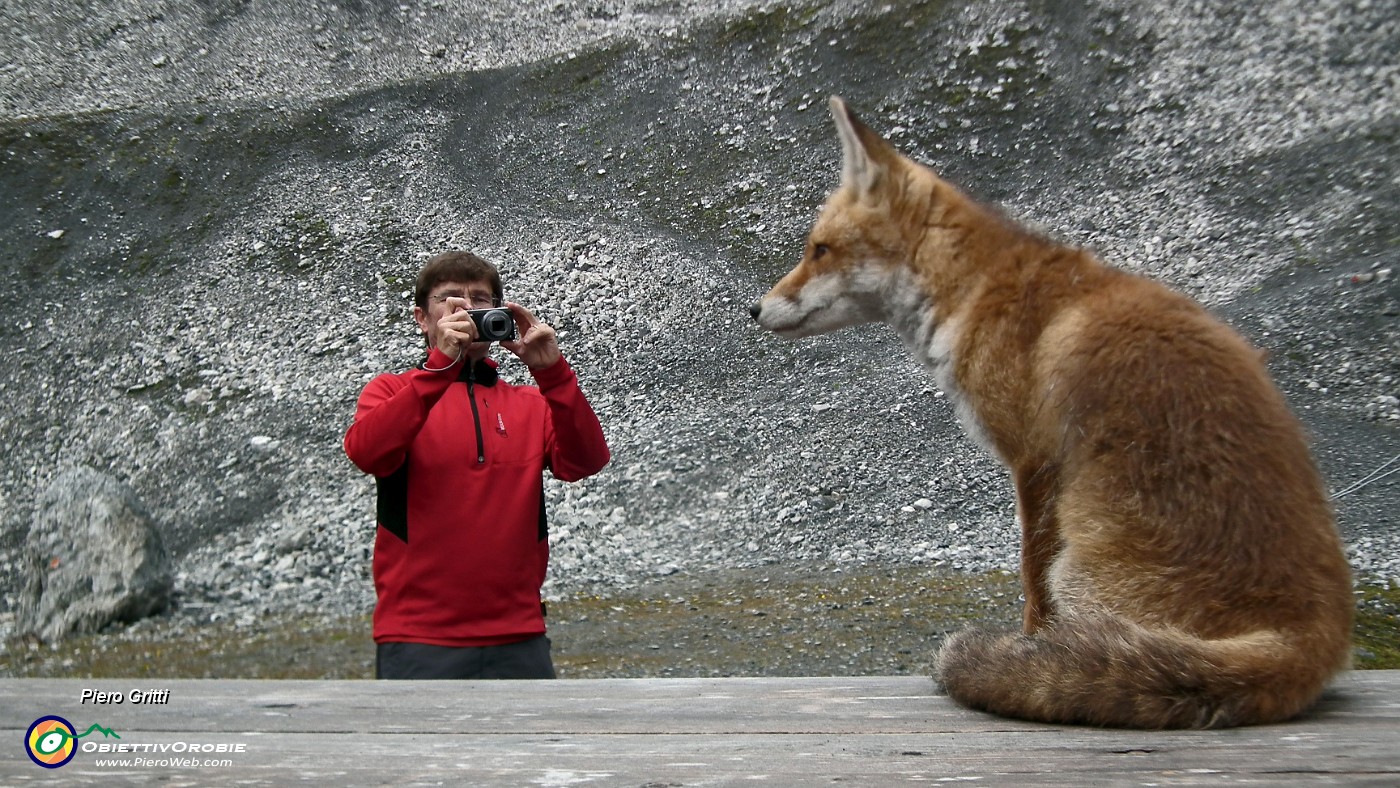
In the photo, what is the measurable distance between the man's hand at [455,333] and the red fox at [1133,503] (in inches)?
77.6

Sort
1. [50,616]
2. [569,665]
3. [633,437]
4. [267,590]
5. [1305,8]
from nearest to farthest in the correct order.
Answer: [569,665] → [50,616] → [267,590] → [633,437] → [1305,8]

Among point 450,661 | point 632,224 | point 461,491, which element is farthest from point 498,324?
point 632,224

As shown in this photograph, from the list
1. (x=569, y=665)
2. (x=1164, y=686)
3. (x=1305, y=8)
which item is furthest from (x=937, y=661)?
(x=1305, y=8)

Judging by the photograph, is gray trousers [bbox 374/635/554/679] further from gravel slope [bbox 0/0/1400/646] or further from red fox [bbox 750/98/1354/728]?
gravel slope [bbox 0/0/1400/646]

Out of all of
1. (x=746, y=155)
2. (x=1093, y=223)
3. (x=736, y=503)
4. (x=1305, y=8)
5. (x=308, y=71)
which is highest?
(x=308, y=71)

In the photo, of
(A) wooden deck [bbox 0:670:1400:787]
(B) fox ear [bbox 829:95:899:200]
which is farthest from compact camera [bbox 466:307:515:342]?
(B) fox ear [bbox 829:95:899:200]

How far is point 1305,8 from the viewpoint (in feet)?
78.1

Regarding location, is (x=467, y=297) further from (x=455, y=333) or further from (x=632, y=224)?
(x=632, y=224)

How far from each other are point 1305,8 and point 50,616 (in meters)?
25.9

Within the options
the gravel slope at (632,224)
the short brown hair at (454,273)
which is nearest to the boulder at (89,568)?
the gravel slope at (632,224)

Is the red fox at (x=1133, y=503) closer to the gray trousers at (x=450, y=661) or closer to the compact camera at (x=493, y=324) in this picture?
the compact camera at (x=493, y=324)

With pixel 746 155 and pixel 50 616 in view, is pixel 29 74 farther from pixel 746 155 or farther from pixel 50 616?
pixel 50 616

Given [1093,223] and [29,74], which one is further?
[29,74]

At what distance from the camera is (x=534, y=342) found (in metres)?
4.73
